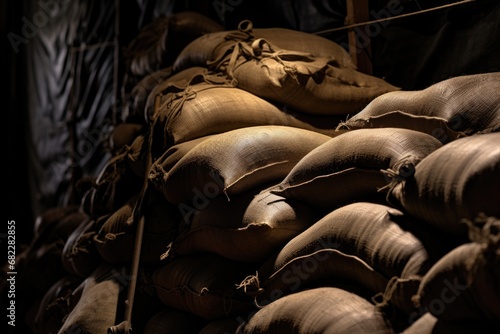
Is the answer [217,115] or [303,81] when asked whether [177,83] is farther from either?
[303,81]

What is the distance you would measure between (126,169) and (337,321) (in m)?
1.63

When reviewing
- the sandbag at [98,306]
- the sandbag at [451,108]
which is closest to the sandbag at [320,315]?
the sandbag at [451,108]

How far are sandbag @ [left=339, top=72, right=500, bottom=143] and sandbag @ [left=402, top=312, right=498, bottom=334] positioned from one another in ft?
2.13

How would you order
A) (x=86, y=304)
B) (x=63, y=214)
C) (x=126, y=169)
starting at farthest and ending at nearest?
(x=63, y=214)
(x=126, y=169)
(x=86, y=304)

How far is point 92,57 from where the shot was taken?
5148 mm

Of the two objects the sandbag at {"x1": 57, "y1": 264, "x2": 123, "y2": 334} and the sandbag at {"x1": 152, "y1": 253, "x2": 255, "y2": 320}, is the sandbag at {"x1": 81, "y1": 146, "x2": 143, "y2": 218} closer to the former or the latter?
the sandbag at {"x1": 57, "y1": 264, "x2": 123, "y2": 334}

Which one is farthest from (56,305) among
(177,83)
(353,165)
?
(353,165)

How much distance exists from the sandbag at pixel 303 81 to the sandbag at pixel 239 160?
0.25 meters

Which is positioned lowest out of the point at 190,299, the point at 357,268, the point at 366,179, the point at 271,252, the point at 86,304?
the point at 86,304

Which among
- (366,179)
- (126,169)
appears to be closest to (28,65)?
(126,169)

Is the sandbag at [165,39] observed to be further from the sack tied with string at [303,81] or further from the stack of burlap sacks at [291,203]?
the sack tied with string at [303,81]

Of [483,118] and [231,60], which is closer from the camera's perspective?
A: [483,118]

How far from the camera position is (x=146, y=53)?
366 cm

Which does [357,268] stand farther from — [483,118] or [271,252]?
[483,118]
